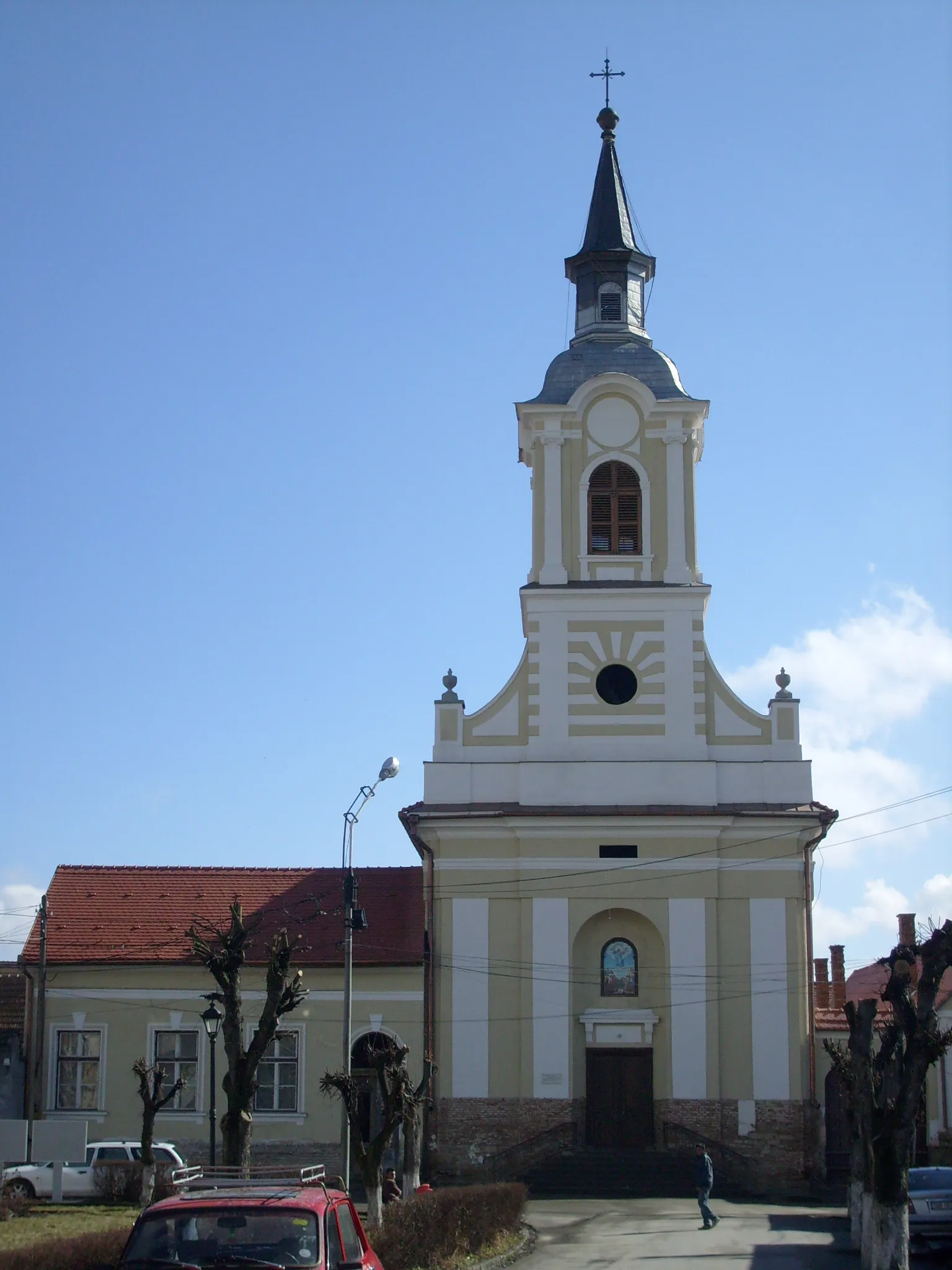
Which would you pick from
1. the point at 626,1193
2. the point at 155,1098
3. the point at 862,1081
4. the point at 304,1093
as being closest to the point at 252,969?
the point at 304,1093

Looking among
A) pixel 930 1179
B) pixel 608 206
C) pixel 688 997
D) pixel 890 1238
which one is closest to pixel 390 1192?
pixel 890 1238

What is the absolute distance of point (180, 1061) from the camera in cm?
3362

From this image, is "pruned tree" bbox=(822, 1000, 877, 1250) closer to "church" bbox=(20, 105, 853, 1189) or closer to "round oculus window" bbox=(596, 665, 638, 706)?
"church" bbox=(20, 105, 853, 1189)

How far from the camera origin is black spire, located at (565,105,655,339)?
3838 cm

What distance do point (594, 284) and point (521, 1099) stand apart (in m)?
19.4

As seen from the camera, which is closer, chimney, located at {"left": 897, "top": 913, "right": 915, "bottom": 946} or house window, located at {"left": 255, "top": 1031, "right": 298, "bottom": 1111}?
house window, located at {"left": 255, "top": 1031, "right": 298, "bottom": 1111}

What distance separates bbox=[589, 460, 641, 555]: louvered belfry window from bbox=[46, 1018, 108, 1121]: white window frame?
15280 millimetres

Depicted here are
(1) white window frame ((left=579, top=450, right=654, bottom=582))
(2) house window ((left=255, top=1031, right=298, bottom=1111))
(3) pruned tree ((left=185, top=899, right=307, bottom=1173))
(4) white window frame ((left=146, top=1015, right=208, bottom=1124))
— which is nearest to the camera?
(3) pruned tree ((left=185, top=899, right=307, bottom=1173))

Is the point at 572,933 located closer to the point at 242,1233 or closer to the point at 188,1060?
the point at 188,1060

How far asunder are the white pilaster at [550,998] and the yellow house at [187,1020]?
101 inches

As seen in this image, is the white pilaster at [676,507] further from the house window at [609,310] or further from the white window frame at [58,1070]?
the white window frame at [58,1070]

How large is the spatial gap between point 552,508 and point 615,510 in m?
1.49

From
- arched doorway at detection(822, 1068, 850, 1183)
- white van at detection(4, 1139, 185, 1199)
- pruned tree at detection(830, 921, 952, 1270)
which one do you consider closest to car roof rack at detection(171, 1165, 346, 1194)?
pruned tree at detection(830, 921, 952, 1270)

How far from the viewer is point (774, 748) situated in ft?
113
